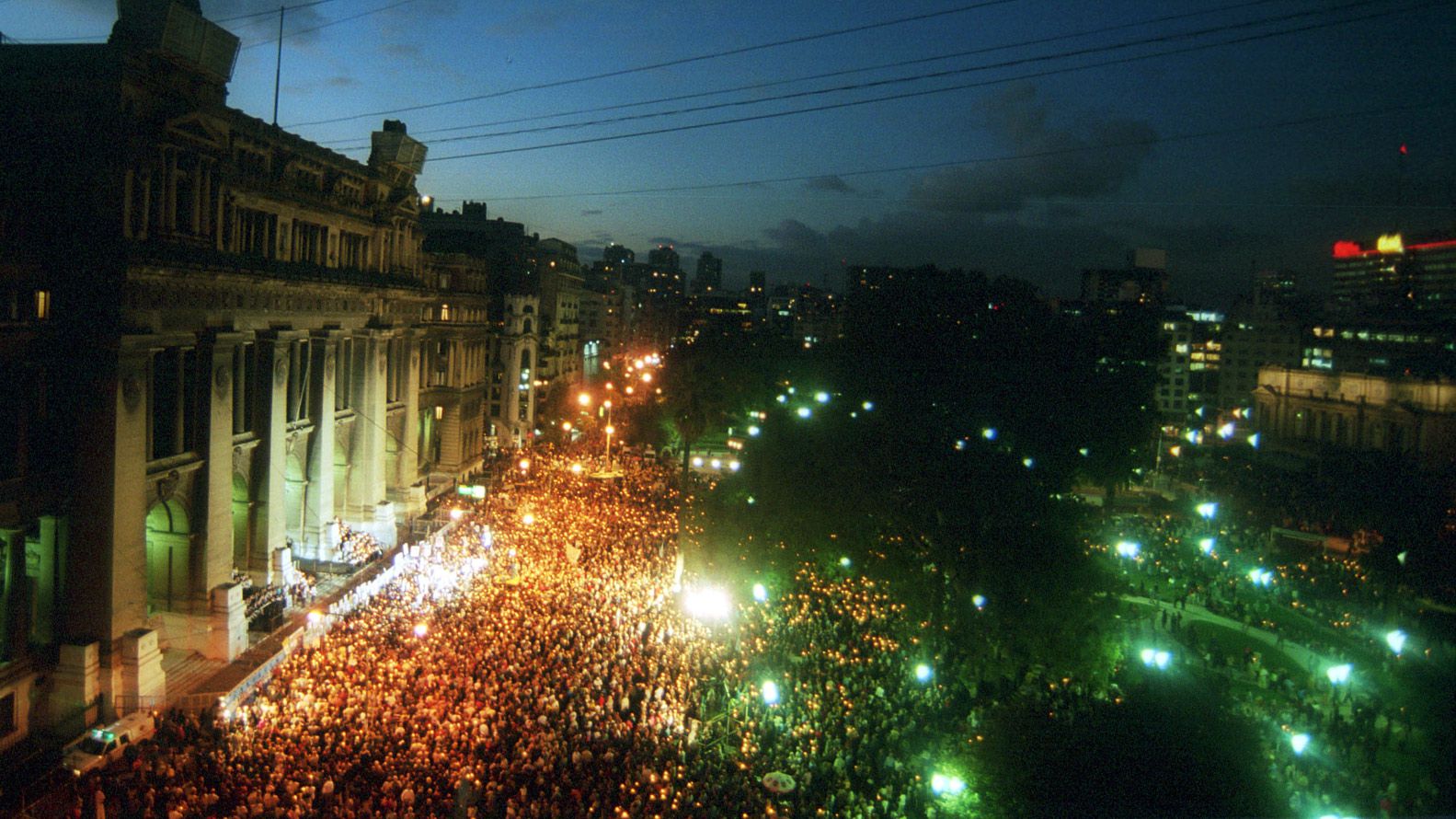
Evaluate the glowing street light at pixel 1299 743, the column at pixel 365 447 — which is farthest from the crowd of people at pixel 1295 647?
the column at pixel 365 447

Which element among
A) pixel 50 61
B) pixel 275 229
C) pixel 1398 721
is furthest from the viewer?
pixel 275 229

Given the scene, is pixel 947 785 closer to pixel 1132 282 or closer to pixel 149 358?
pixel 149 358

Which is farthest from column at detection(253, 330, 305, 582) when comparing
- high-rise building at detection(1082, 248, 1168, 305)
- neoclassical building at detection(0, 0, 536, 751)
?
high-rise building at detection(1082, 248, 1168, 305)

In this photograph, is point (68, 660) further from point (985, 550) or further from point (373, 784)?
point (985, 550)

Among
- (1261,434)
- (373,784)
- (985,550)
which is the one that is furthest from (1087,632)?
(1261,434)

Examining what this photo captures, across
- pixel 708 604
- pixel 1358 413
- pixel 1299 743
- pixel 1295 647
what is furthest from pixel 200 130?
pixel 1358 413
